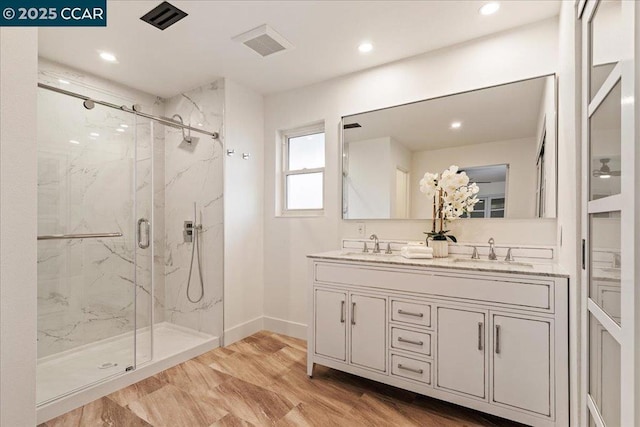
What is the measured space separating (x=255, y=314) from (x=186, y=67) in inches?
100

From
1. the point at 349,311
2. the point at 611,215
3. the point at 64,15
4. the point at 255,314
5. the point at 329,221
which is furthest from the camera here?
the point at 255,314

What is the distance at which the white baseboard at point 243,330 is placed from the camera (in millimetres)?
3033

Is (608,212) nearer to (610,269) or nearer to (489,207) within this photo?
(610,269)

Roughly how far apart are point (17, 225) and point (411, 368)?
2269 mm

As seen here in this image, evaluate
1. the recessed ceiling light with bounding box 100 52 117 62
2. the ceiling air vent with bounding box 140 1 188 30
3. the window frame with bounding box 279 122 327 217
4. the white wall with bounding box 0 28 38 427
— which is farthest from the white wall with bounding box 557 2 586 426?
the recessed ceiling light with bounding box 100 52 117 62

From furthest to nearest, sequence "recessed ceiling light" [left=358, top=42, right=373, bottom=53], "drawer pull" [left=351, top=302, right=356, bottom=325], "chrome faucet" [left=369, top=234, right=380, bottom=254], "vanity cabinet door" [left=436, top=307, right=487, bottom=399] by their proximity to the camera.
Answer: "chrome faucet" [left=369, top=234, right=380, bottom=254], "recessed ceiling light" [left=358, top=42, right=373, bottom=53], "drawer pull" [left=351, top=302, right=356, bottom=325], "vanity cabinet door" [left=436, top=307, right=487, bottom=399]

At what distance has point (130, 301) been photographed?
257 centimetres

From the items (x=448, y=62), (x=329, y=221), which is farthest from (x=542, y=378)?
(x=448, y=62)

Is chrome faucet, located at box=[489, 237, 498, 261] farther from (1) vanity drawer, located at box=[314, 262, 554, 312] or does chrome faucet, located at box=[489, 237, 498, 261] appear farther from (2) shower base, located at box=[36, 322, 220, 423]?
(2) shower base, located at box=[36, 322, 220, 423]

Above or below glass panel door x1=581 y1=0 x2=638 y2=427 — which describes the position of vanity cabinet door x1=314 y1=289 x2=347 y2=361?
below

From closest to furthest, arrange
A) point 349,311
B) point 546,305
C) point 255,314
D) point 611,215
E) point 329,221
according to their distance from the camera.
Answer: point 611,215 → point 546,305 → point 349,311 → point 329,221 → point 255,314

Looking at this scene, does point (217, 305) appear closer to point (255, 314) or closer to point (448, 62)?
point (255, 314)

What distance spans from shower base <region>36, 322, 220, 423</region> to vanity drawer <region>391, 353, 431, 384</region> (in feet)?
5.81

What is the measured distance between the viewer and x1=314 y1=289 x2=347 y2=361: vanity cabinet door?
7.52 ft
